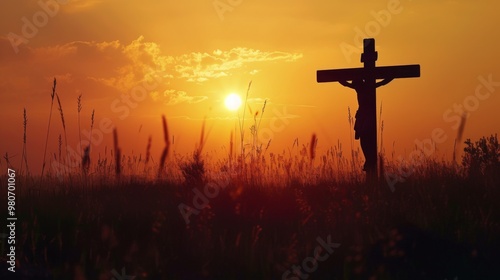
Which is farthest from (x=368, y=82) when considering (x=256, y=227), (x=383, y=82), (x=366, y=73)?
(x=256, y=227)

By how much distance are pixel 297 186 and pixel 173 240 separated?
12.8ft

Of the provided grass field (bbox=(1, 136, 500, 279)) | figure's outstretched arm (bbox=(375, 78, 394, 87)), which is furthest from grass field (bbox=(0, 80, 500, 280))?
figure's outstretched arm (bbox=(375, 78, 394, 87))

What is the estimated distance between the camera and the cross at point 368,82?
38.6 feet

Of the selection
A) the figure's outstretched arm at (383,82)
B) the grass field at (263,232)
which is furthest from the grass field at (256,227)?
the figure's outstretched arm at (383,82)

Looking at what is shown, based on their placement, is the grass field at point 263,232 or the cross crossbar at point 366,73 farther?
the cross crossbar at point 366,73

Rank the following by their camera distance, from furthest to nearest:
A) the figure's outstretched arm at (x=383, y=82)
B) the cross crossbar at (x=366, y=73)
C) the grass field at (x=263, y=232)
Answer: the figure's outstretched arm at (x=383, y=82) < the cross crossbar at (x=366, y=73) < the grass field at (x=263, y=232)

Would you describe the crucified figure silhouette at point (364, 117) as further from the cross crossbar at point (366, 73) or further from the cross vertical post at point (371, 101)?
the cross crossbar at point (366, 73)

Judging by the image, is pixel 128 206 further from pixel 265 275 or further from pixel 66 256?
pixel 265 275

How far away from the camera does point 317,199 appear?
8680 mm

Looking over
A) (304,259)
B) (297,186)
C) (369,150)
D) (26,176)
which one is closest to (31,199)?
(26,176)

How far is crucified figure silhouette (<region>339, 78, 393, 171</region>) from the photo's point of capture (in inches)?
465

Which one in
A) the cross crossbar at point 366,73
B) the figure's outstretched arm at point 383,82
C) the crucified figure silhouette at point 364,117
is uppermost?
Result: the cross crossbar at point 366,73

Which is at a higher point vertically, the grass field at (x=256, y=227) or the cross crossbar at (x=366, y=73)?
the cross crossbar at (x=366, y=73)

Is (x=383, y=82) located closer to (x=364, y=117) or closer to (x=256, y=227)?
(x=364, y=117)
